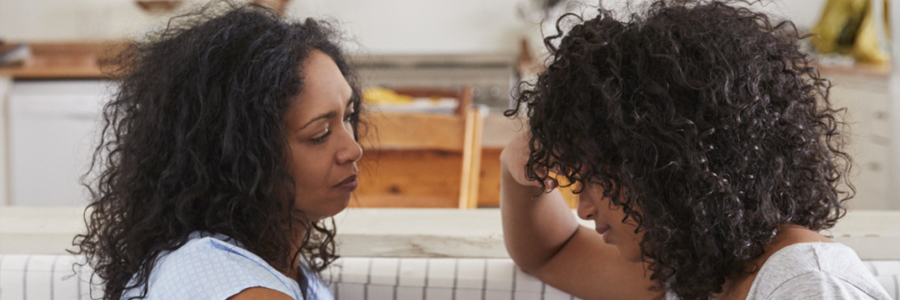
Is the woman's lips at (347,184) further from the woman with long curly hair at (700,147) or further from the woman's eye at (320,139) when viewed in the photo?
the woman with long curly hair at (700,147)

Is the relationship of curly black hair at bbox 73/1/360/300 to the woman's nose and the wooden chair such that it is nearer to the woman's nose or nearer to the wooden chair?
the woman's nose

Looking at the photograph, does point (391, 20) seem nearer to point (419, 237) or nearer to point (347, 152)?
point (419, 237)

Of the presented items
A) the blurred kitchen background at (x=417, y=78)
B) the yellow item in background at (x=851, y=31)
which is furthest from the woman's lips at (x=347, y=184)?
the yellow item in background at (x=851, y=31)

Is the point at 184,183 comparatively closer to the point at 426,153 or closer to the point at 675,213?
the point at 675,213

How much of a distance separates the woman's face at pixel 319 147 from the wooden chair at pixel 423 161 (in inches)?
26.1

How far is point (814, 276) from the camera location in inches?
24.7

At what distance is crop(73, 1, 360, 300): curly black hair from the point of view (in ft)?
2.39

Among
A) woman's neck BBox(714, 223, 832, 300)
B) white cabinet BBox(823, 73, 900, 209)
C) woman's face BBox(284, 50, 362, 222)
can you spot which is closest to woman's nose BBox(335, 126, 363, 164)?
woman's face BBox(284, 50, 362, 222)

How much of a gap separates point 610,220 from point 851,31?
3558 millimetres

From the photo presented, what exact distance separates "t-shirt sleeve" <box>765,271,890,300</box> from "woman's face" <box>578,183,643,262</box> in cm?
15

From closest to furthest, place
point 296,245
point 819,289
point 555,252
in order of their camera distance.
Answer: point 819,289
point 296,245
point 555,252

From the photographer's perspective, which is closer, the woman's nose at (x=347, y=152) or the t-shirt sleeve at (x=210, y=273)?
the t-shirt sleeve at (x=210, y=273)

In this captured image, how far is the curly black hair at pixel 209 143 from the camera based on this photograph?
73 cm

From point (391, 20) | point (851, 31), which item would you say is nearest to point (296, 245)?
point (851, 31)
